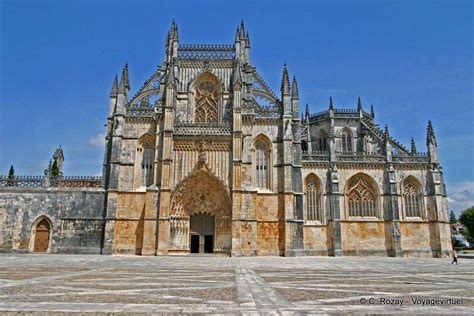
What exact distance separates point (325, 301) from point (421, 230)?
3343 centimetres

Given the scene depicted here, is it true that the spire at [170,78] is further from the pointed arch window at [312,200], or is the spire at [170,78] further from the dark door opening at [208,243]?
the pointed arch window at [312,200]

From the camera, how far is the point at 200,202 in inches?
1308

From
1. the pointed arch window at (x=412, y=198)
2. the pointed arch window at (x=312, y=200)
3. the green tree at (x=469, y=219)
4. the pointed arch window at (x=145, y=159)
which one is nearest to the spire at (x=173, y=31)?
the pointed arch window at (x=145, y=159)

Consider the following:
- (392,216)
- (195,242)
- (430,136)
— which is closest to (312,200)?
(392,216)

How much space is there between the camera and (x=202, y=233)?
3344cm

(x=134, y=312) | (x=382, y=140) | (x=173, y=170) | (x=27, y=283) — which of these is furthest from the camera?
(x=382, y=140)

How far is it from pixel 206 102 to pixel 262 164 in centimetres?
876

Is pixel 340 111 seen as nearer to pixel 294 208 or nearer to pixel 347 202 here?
pixel 347 202

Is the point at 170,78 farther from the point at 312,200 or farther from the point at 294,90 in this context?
the point at 312,200

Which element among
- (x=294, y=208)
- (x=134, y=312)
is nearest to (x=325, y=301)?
(x=134, y=312)

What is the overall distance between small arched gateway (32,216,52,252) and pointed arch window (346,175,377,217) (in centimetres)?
2854

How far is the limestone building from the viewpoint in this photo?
32.0m

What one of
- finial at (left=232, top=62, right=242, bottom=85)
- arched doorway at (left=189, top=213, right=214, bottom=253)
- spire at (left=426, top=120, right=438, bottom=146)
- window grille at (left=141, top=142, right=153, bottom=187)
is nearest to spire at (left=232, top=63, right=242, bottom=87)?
finial at (left=232, top=62, right=242, bottom=85)

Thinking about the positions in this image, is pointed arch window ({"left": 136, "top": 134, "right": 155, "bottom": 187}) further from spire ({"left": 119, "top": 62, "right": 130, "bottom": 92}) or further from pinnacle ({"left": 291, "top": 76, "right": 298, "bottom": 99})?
pinnacle ({"left": 291, "top": 76, "right": 298, "bottom": 99})
